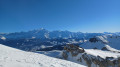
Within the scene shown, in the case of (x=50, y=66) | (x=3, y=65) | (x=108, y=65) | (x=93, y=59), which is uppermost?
(x=3, y=65)

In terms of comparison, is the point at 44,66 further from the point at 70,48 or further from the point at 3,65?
the point at 70,48

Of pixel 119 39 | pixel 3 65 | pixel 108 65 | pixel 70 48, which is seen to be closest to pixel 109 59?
pixel 108 65

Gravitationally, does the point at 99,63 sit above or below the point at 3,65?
below

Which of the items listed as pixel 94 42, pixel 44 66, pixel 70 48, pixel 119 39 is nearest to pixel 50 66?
pixel 44 66

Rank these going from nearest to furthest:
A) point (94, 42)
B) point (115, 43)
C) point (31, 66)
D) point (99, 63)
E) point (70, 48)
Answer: point (31, 66)
point (99, 63)
point (70, 48)
point (94, 42)
point (115, 43)

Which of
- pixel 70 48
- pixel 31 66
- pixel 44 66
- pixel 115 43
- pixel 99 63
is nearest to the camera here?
pixel 31 66

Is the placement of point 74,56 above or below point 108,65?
above

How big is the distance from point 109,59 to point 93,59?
7.29m

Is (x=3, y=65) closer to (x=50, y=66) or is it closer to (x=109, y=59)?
(x=50, y=66)

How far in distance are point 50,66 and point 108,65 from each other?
37875 millimetres

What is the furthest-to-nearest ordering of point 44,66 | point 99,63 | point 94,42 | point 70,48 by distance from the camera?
1. point 94,42
2. point 70,48
3. point 99,63
4. point 44,66

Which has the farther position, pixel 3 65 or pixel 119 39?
pixel 119 39

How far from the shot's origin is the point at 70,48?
4734cm

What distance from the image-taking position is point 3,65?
858 centimetres
